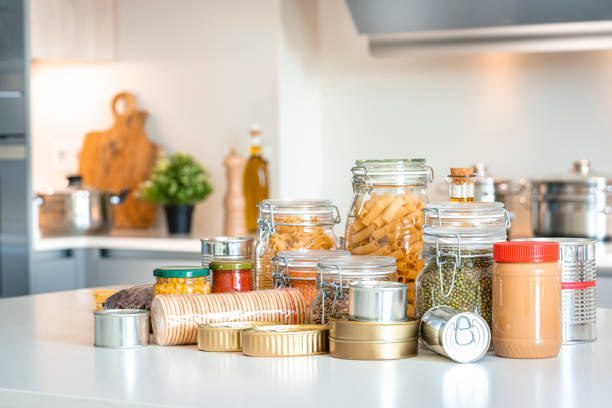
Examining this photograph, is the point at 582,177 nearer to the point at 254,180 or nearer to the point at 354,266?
the point at 254,180

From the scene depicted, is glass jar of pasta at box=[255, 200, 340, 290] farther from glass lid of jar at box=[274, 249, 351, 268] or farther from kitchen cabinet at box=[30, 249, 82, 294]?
kitchen cabinet at box=[30, 249, 82, 294]

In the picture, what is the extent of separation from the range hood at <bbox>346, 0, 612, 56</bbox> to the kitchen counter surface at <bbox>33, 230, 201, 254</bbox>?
94 cm

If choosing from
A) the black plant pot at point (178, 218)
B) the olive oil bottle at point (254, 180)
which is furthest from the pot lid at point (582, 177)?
the black plant pot at point (178, 218)

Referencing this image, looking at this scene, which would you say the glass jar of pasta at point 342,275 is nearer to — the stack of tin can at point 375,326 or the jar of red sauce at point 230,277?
the stack of tin can at point 375,326

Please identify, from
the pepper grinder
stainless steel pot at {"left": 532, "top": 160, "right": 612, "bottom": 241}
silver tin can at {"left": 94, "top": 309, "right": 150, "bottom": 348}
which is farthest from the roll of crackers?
the pepper grinder

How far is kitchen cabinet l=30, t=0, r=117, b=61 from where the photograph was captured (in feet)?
10.2

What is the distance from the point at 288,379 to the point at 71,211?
232cm

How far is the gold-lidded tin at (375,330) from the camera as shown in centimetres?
88

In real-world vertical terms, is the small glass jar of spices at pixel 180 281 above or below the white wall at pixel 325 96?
below

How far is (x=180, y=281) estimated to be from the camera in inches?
41.1

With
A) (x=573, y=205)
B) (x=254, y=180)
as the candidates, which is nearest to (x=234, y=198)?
(x=254, y=180)

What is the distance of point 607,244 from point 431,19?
3.02ft

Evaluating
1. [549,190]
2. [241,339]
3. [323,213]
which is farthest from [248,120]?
[241,339]

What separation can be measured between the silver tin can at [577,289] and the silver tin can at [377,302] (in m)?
0.21
